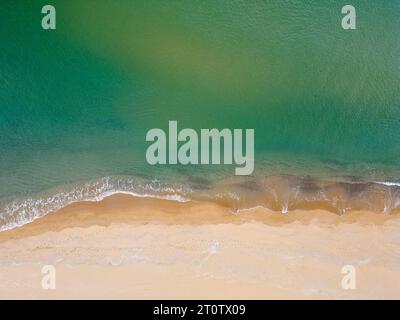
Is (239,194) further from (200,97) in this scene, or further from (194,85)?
(194,85)

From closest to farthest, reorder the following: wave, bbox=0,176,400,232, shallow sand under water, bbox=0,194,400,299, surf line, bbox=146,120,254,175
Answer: shallow sand under water, bbox=0,194,400,299, wave, bbox=0,176,400,232, surf line, bbox=146,120,254,175

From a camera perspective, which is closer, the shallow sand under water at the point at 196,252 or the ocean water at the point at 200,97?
the shallow sand under water at the point at 196,252

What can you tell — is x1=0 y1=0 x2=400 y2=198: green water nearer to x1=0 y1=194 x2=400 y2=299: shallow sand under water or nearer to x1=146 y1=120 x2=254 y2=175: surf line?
x1=146 y1=120 x2=254 y2=175: surf line

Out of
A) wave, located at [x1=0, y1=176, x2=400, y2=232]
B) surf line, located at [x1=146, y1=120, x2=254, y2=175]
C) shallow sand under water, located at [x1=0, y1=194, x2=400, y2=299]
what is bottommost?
shallow sand under water, located at [x1=0, y1=194, x2=400, y2=299]

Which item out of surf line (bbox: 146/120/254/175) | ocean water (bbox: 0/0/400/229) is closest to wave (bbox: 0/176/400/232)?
ocean water (bbox: 0/0/400/229)

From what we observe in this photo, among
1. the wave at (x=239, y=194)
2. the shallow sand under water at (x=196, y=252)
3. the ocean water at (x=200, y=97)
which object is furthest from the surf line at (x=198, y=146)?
the shallow sand under water at (x=196, y=252)

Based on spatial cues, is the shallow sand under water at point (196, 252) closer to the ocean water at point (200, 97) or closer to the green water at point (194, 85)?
the ocean water at point (200, 97)

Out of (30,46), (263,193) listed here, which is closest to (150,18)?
(30,46)
